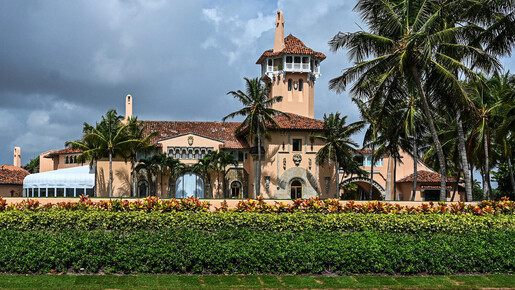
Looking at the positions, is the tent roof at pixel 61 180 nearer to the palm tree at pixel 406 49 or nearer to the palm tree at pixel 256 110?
the palm tree at pixel 256 110

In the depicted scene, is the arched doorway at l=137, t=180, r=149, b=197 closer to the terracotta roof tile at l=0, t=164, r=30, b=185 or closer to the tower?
the tower

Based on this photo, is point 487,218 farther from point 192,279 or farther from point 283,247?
Answer: point 192,279

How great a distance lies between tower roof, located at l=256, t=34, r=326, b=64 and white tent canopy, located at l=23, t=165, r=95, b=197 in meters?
20.3

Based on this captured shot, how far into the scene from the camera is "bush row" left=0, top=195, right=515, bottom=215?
2028 cm

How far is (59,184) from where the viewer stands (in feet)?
154

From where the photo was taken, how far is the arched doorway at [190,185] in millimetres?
48156

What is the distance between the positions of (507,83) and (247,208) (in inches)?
1085

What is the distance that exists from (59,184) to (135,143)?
7.53 metres

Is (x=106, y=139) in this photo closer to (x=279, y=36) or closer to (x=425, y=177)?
(x=279, y=36)

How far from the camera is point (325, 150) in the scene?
46344 mm

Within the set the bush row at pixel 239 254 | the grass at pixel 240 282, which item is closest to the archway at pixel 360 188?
the bush row at pixel 239 254

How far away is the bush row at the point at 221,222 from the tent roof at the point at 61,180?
28950mm

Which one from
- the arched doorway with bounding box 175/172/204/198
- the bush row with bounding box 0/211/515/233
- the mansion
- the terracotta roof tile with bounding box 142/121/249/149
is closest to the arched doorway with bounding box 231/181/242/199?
the mansion

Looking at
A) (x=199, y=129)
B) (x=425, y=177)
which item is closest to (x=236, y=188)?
(x=199, y=129)
